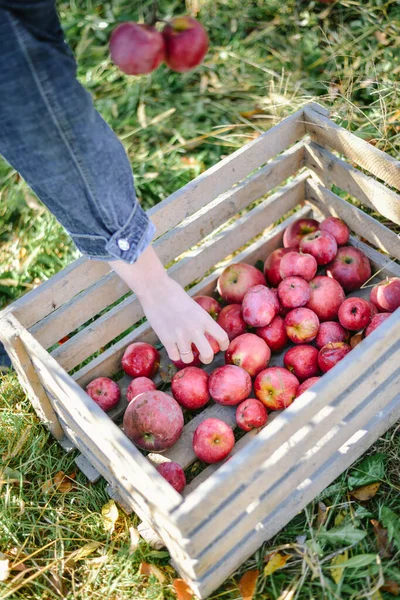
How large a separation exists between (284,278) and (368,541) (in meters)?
1.13

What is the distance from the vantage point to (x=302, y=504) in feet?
7.47

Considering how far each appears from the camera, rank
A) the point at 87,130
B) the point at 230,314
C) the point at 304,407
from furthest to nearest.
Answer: the point at 230,314
the point at 304,407
the point at 87,130

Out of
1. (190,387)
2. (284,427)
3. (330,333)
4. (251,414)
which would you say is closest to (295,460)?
(284,427)

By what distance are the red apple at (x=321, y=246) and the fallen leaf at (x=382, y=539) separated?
113cm

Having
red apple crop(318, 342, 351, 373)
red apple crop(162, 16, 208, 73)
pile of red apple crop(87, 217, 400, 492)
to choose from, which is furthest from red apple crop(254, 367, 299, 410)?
red apple crop(162, 16, 208, 73)

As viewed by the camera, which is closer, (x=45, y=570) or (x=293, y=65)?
(x=45, y=570)

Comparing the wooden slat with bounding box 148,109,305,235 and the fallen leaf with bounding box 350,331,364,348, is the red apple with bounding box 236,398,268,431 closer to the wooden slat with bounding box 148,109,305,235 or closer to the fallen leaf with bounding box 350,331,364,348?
the fallen leaf with bounding box 350,331,364,348

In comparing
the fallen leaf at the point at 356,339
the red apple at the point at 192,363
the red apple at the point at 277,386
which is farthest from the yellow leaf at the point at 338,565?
the red apple at the point at 192,363

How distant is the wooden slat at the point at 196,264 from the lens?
2.62 m

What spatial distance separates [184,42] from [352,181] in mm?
1636

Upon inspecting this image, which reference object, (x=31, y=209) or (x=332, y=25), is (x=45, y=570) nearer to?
(x=31, y=209)

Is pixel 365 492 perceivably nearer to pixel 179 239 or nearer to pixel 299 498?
pixel 299 498

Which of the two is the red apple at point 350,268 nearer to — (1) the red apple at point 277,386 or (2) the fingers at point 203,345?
(1) the red apple at point 277,386

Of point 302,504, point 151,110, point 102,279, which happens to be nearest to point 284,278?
point 102,279
